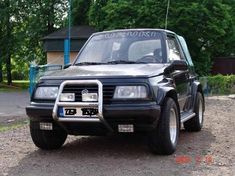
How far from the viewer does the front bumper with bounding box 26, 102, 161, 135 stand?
21.3 ft

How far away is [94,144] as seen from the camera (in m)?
8.12

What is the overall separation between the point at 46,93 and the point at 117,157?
51.9 inches

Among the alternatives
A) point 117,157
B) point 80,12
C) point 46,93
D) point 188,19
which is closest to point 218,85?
point 188,19

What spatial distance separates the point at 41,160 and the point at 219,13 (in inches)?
767

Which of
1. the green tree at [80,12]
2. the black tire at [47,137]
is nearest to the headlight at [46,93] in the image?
the black tire at [47,137]

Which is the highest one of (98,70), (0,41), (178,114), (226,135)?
(98,70)

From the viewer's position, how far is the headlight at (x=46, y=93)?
6.94 meters

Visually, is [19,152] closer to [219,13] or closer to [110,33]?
[110,33]

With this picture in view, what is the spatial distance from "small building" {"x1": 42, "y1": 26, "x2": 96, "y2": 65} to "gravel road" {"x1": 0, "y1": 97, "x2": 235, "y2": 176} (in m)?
24.6

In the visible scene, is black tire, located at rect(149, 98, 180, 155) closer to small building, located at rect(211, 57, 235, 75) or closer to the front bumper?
the front bumper

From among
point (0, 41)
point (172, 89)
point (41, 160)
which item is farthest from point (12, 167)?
point (0, 41)

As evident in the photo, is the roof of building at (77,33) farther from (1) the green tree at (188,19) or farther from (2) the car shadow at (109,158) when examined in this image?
(2) the car shadow at (109,158)

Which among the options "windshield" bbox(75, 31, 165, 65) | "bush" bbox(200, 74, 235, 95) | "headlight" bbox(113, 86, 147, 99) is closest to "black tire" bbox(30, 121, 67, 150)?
"headlight" bbox(113, 86, 147, 99)

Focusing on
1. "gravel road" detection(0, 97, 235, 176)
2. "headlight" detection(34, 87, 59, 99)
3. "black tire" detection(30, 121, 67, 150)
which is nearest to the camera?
"gravel road" detection(0, 97, 235, 176)
